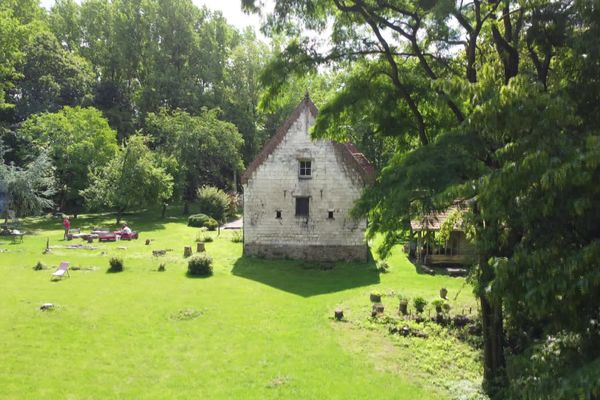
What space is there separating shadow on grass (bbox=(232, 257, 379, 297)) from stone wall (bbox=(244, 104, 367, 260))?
114 cm

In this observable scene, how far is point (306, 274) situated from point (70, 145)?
108 ft

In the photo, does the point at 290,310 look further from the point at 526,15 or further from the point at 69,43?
the point at 69,43

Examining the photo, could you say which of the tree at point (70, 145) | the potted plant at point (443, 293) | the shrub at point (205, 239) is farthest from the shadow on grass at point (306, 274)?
the tree at point (70, 145)

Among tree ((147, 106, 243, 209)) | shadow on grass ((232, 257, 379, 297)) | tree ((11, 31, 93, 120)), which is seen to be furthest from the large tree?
tree ((11, 31, 93, 120))

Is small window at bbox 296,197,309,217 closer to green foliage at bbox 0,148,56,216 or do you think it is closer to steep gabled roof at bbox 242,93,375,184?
steep gabled roof at bbox 242,93,375,184

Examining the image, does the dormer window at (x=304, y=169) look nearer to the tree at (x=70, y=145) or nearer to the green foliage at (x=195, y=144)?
the green foliage at (x=195, y=144)

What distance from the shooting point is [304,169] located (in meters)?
28.5

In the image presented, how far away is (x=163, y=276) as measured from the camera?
24438 millimetres

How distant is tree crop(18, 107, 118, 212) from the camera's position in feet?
151

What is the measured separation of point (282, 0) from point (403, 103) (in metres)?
4.83

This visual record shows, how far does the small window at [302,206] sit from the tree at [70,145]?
26231 millimetres

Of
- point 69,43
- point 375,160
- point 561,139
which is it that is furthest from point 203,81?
point 561,139

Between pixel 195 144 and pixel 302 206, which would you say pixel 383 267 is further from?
pixel 195 144

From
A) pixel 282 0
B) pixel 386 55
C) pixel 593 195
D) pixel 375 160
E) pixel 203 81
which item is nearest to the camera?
pixel 593 195
